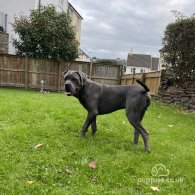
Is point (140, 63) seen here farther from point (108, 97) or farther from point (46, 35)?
point (108, 97)

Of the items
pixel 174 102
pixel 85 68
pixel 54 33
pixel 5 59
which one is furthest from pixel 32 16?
pixel 174 102

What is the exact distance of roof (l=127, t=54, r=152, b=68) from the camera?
7231 cm

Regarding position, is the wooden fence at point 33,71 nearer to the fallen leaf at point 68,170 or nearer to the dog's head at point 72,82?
the dog's head at point 72,82

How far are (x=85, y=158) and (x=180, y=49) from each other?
30.6ft

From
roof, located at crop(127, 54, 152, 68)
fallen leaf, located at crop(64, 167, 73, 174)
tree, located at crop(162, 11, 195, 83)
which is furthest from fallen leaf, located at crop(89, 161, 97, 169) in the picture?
roof, located at crop(127, 54, 152, 68)

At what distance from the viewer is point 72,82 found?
17.5ft

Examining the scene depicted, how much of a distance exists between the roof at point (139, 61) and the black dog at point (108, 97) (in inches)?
2656

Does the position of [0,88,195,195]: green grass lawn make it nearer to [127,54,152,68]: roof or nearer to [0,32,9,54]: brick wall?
[0,32,9,54]: brick wall

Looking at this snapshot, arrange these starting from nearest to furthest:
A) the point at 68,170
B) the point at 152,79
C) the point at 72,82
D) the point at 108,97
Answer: the point at 68,170 → the point at 72,82 → the point at 108,97 → the point at 152,79

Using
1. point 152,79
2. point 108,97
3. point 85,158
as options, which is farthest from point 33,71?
point 85,158

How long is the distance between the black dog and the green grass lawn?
495 mm

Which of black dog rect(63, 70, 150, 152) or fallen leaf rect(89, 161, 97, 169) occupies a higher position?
black dog rect(63, 70, 150, 152)

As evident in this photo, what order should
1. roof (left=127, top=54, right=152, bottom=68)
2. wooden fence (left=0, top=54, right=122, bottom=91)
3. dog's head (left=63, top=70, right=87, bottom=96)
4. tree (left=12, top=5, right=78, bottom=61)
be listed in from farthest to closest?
1. roof (left=127, top=54, right=152, bottom=68)
2. tree (left=12, top=5, right=78, bottom=61)
3. wooden fence (left=0, top=54, right=122, bottom=91)
4. dog's head (left=63, top=70, right=87, bottom=96)

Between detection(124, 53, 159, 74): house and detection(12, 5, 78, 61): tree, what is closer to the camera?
detection(12, 5, 78, 61): tree
